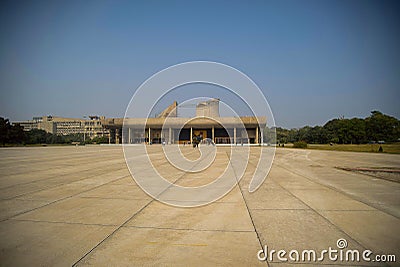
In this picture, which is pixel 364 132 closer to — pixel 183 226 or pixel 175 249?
pixel 183 226

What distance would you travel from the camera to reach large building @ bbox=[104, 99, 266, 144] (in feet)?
297

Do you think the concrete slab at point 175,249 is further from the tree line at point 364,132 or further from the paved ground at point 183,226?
the tree line at point 364,132

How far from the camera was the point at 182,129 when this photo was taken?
101 m

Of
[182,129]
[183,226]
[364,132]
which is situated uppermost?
[182,129]

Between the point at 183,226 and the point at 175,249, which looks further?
the point at 183,226

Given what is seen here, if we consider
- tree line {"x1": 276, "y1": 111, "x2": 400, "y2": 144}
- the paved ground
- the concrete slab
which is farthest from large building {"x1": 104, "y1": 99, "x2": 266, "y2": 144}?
the concrete slab

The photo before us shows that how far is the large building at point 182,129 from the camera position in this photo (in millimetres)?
90562

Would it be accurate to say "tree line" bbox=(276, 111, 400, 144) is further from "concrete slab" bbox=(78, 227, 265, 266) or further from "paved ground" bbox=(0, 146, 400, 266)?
"concrete slab" bbox=(78, 227, 265, 266)

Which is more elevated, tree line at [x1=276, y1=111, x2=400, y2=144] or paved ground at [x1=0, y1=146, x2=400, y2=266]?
tree line at [x1=276, y1=111, x2=400, y2=144]

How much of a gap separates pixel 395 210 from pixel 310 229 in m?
3.04

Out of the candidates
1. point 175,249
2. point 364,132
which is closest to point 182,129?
point 364,132

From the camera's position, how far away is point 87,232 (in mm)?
5402

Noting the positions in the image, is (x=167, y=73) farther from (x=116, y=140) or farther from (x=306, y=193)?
(x=116, y=140)

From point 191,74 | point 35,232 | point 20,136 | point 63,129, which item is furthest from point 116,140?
point 63,129
